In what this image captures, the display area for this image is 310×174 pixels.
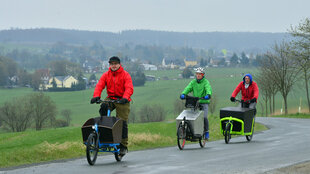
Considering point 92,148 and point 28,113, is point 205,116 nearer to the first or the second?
point 92,148

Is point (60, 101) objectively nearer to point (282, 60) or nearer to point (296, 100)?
point (296, 100)

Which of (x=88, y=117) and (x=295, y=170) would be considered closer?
(x=295, y=170)

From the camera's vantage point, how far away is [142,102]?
11550cm

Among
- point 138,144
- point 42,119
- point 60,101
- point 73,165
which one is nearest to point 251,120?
point 138,144

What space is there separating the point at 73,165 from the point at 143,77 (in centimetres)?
13375

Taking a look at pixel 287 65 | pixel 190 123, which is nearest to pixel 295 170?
pixel 190 123

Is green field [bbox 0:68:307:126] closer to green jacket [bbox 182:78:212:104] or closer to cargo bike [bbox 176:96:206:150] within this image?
green jacket [bbox 182:78:212:104]

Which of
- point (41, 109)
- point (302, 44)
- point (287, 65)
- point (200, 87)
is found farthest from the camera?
point (41, 109)

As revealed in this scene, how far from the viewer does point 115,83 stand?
1130cm

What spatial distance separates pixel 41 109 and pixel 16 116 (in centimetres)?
357

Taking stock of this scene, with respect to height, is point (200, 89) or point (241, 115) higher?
point (200, 89)

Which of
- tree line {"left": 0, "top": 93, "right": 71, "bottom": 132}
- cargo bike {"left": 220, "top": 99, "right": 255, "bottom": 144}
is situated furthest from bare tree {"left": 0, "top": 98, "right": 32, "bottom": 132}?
cargo bike {"left": 220, "top": 99, "right": 255, "bottom": 144}

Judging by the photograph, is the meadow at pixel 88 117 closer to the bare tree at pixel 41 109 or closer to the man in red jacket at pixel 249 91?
the man in red jacket at pixel 249 91

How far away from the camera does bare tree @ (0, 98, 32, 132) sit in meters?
77.9
